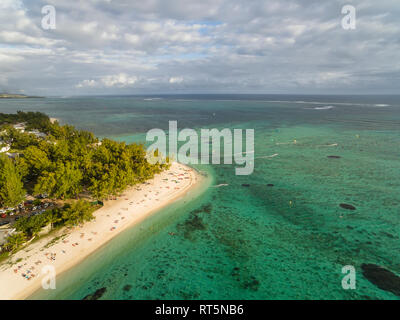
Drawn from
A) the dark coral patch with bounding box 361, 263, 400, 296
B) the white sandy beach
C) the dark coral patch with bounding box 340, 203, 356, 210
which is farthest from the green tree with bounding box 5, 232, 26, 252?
the dark coral patch with bounding box 340, 203, 356, 210

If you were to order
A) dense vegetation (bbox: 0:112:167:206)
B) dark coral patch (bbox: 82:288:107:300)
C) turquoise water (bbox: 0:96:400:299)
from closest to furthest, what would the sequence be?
dark coral patch (bbox: 82:288:107:300)
turquoise water (bbox: 0:96:400:299)
dense vegetation (bbox: 0:112:167:206)

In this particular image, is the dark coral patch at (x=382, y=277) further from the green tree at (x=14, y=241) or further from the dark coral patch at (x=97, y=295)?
the green tree at (x=14, y=241)

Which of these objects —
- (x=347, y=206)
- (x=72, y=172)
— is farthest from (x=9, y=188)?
(x=347, y=206)

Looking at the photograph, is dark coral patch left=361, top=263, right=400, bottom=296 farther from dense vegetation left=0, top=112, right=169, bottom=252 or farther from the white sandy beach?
dense vegetation left=0, top=112, right=169, bottom=252

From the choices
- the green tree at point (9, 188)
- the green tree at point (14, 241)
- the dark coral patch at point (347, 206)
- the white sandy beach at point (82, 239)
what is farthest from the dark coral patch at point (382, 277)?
the green tree at point (9, 188)

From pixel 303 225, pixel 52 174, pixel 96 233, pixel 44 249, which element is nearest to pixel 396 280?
pixel 303 225

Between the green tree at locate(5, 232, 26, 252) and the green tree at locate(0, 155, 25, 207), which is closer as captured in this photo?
the green tree at locate(5, 232, 26, 252)

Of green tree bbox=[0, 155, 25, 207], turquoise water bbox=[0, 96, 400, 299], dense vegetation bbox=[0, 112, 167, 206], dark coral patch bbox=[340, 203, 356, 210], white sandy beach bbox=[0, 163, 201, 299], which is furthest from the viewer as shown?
dark coral patch bbox=[340, 203, 356, 210]

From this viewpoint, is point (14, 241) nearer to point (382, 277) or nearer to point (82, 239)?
point (82, 239)
